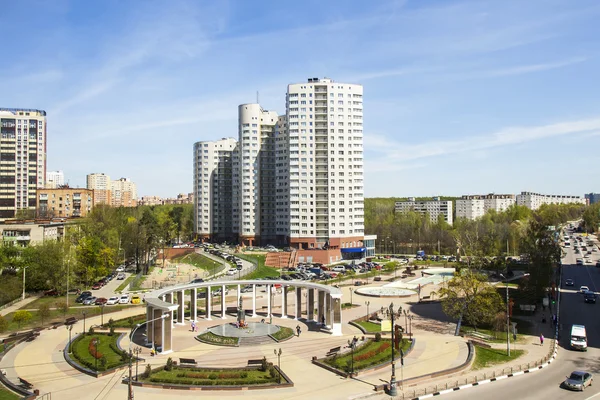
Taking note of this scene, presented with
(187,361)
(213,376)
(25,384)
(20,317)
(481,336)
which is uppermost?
(20,317)

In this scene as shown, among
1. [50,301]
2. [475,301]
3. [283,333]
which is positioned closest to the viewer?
[283,333]

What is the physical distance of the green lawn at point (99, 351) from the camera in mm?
36816

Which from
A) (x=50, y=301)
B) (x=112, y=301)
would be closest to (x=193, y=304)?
(x=112, y=301)

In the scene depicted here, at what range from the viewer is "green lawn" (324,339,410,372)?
36.4m

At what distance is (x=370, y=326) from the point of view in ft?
171

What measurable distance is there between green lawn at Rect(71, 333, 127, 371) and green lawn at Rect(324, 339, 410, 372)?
1647 cm

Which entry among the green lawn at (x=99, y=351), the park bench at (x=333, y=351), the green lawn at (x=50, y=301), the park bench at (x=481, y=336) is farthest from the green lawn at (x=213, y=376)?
the green lawn at (x=50, y=301)

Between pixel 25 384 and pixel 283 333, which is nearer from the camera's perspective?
pixel 25 384

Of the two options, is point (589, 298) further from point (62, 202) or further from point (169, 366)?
point (62, 202)

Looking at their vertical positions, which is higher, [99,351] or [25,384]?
[25,384]

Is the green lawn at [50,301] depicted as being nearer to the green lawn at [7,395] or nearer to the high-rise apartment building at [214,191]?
the green lawn at [7,395]

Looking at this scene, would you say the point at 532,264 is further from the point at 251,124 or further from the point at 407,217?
the point at 407,217

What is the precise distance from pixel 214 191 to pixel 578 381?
121m

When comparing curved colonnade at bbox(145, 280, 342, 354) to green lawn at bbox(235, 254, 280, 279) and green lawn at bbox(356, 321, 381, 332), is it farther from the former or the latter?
green lawn at bbox(235, 254, 280, 279)
